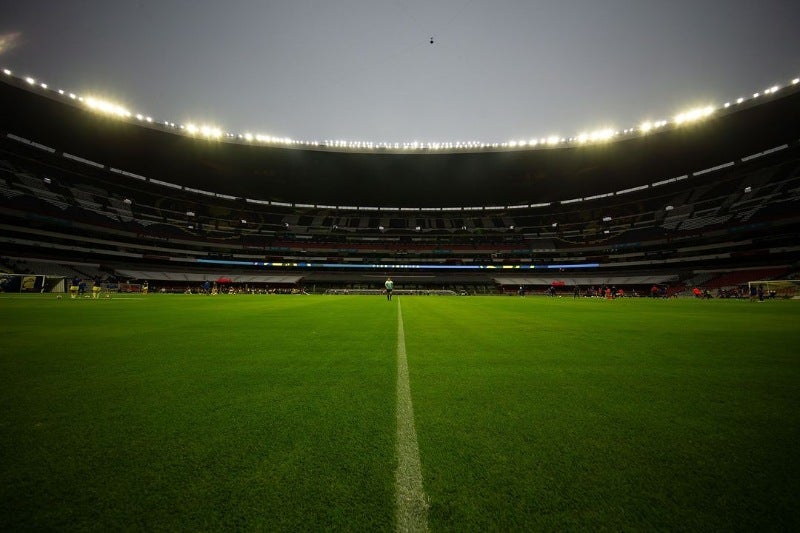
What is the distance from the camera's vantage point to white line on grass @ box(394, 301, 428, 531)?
4.25 feet

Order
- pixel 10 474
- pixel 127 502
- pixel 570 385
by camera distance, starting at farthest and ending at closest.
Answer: pixel 570 385
pixel 10 474
pixel 127 502

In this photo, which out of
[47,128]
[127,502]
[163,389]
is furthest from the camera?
[47,128]

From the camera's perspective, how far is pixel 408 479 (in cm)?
157

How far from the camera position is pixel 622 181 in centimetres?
4809

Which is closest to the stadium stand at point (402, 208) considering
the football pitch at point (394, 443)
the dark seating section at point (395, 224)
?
the dark seating section at point (395, 224)

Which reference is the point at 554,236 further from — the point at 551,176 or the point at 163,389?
the point at 163,389

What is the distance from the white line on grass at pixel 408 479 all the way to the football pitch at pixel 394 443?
0.4 inches

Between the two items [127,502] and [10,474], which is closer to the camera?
[127,502]

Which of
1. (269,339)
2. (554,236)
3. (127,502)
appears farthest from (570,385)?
(554,236)

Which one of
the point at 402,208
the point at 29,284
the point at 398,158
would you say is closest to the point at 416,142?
the point at 398,158

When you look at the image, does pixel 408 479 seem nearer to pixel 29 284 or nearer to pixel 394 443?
pixel 394 443

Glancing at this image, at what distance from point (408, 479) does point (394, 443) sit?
1.24ft

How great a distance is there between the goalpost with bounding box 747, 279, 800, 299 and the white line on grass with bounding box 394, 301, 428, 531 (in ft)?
122

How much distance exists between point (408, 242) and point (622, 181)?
35.1 meters
